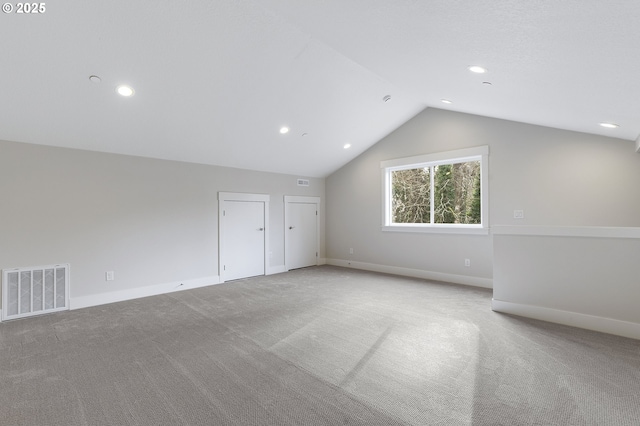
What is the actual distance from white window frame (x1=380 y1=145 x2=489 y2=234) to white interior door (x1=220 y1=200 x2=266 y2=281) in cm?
255

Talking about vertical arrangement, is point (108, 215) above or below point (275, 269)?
above

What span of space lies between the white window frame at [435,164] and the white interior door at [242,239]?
255 centimetres

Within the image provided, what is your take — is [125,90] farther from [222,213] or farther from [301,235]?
[301,235]

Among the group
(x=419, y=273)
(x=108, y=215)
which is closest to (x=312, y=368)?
(x=108, y=215)

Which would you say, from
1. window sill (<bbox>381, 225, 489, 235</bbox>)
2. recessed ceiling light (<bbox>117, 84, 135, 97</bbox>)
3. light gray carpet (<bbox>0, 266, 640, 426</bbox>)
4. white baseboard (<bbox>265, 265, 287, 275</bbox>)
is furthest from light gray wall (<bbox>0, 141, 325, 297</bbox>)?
window sill (<bbox>381, 225, 489, 235</bbox>)

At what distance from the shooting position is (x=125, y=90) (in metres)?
3.40

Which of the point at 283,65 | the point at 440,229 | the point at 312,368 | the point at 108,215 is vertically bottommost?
the point at 312,368

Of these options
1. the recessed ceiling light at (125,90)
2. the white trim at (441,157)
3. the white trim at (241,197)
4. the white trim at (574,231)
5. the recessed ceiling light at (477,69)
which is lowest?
the white trim at (574,231)

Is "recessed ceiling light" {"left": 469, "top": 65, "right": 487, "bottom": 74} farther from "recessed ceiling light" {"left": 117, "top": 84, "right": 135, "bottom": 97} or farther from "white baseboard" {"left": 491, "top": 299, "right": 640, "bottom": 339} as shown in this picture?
"recessed ceiling light" {"left": 117, "top": 84, "right": 135, "bottom": 97}

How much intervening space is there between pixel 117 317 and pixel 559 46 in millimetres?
4901

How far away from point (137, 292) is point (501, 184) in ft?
19.1

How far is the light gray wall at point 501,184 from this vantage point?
13.3ft

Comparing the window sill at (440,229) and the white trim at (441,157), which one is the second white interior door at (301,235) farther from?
the white trim at (441,157)

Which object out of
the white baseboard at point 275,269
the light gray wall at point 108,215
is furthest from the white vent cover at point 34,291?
the white baseboard at point 275,269
